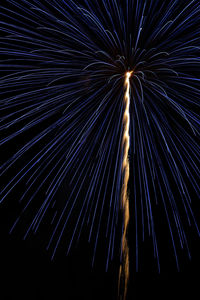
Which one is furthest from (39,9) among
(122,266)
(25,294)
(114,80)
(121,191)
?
(25,294)

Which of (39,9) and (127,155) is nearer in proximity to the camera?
(39,9)

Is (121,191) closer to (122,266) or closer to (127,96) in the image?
(122,266)

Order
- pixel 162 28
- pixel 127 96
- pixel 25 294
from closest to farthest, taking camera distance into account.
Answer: pixel 162 28 → pixel 127 96 → pixel 25 294

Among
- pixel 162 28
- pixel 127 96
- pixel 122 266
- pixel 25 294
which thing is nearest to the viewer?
pixel 162 28

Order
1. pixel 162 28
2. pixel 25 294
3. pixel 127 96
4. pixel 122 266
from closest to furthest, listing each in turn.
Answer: pixel 162 28 → pixel 122 266 → pixel 127 96 → pixel 25 294

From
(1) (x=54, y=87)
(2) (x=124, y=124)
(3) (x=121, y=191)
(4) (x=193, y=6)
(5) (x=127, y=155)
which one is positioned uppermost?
(4) (x=193, y=6)

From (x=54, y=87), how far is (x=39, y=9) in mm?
1486

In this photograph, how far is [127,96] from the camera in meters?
5.65

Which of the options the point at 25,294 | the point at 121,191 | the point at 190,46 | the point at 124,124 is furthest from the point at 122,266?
the point at 25,294

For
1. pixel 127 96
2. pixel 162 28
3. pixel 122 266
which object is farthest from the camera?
pixel 127 96

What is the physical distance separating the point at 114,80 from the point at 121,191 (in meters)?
2.36

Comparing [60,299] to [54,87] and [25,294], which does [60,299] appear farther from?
[54,87]

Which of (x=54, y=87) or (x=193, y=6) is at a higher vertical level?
(x=193, y=6)

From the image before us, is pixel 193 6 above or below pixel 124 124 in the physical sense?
above
